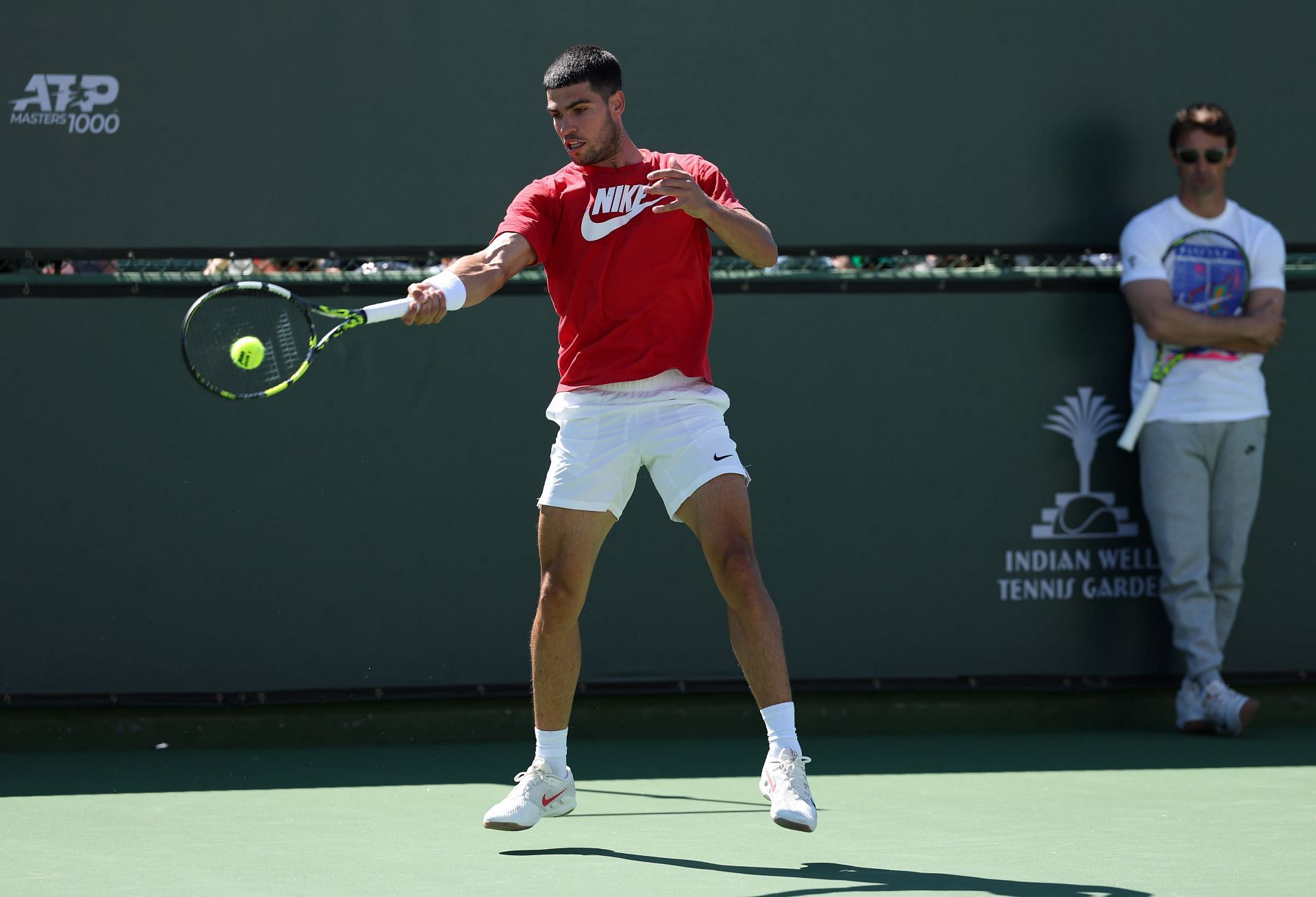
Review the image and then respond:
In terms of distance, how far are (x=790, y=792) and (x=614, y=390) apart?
111 centimetres

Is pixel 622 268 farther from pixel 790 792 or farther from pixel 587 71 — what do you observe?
pixel 790 792

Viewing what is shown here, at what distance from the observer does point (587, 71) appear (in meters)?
4.27

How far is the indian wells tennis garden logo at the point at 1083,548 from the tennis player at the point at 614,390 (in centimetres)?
221

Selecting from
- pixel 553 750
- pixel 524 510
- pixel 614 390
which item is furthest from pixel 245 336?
pixel 524 510

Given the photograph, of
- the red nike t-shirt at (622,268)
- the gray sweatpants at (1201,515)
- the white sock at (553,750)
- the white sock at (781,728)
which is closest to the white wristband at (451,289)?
the red nike t-shirt at (622,268)

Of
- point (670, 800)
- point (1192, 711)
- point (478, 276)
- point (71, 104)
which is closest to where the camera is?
point (478, 276)

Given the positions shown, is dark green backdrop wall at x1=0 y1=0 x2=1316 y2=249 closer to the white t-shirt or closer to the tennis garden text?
the white t-shirt

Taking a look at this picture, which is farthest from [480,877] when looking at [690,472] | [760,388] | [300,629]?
[760,388]

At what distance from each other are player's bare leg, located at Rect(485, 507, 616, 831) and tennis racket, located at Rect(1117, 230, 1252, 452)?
257cm

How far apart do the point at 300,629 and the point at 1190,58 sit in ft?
12.6

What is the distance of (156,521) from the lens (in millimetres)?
5840

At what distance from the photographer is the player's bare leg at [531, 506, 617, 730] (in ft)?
14.1

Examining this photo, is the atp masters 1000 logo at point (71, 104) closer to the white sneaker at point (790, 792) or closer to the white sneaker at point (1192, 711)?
the white sneaker at point (790, 792)

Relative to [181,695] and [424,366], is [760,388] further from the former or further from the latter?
[181,695]
